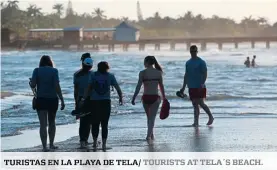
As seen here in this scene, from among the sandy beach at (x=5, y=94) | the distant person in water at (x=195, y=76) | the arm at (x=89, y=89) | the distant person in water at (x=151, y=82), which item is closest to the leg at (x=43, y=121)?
the arm at (x=89, y=89)

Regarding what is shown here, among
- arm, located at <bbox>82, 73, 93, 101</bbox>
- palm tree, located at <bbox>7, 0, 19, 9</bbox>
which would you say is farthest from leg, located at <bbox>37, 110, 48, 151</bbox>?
palm tree, located at <bbox>7, 0, 19, 9</bbox>

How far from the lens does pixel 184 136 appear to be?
1279cm

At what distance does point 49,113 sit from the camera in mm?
11203

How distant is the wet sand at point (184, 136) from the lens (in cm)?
1141

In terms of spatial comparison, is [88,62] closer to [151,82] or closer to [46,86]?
[46,86]

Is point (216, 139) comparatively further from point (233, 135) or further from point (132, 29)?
point (132, 29)

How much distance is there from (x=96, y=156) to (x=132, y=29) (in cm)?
11921

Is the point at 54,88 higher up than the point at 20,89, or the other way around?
the point at 54,88

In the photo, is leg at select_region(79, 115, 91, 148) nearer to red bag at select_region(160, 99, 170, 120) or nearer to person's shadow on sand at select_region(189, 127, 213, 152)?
red bag at select_region(160, 99, 170, 120)

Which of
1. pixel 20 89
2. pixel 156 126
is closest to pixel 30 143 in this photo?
pixel 156 126

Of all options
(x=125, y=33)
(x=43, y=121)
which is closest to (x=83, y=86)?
(x=43, y=121)

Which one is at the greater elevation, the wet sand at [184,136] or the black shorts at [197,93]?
the black shorts at [197,93]

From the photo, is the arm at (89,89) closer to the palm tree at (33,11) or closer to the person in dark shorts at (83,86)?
the person in dark shorts at (83,86)

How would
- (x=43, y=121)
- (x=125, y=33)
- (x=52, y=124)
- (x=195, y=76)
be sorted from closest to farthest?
(x=43, y=121) → (x=52, y=124) → (x=195, y=76) → (x=125, y=33)
